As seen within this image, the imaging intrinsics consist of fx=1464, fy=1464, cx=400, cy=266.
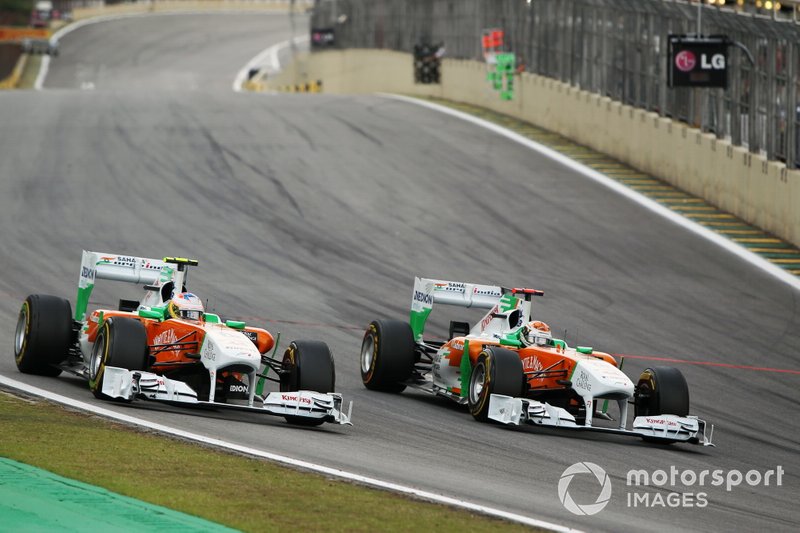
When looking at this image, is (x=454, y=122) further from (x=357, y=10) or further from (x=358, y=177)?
(x=357, y=10)

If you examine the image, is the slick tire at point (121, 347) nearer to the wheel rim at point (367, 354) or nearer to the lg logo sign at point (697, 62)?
the wheel rim at point (367, 354)

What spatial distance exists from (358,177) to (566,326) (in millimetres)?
12961

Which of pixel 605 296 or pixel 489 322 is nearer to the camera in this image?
pixel 489 322

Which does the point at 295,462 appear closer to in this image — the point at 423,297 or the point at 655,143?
the point at 423,297

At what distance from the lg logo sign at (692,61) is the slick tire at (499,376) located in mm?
18101

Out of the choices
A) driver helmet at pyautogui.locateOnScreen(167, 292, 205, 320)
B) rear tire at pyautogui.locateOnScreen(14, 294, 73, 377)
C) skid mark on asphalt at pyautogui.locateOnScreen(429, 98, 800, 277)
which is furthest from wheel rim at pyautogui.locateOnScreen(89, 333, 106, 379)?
skid mark on asphalt at pyautogui.locateOnScreen(429, 98, 800, 277)

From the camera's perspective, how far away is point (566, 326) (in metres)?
23.5

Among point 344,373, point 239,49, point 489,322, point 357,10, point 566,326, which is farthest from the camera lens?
point 239,49

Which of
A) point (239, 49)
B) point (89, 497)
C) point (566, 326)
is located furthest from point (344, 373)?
point (239, 49)

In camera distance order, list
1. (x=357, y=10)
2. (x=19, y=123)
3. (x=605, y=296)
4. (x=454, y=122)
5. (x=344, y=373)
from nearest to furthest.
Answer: (x=344, y=373) → (x=605, y=296) → (x=19, y=123) → (x=454, y=122) → (x=357, y=10)

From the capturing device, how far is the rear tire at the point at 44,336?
16484mm

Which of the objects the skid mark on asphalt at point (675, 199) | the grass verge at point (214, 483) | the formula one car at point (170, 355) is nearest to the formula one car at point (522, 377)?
the formula one car at point (170, 355)

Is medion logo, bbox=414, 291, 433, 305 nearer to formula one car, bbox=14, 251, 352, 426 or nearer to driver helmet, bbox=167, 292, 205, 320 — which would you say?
formula one car, bbox=14, 251, 352, 426

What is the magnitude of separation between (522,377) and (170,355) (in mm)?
3718
